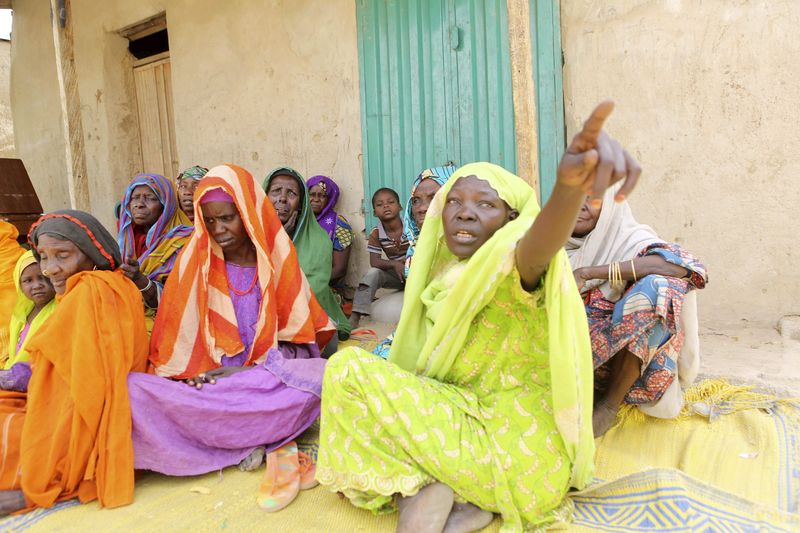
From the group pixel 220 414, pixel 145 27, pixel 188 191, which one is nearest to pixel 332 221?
pixel 188 191

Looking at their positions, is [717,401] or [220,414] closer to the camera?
[220,414]

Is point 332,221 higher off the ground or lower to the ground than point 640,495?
higher

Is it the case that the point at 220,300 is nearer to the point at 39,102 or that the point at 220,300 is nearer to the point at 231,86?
the point at 231,86

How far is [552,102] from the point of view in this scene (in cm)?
384

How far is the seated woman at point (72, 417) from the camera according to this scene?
6.84 feet

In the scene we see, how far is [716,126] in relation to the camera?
3.35 metres

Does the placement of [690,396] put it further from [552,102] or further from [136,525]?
[136,525]

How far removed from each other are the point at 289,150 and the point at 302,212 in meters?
1.50

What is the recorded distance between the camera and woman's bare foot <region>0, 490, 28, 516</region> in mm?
2041

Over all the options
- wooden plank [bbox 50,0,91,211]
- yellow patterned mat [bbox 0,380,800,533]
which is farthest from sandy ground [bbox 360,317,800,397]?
wooden plank [bbox 50,0,91,211]

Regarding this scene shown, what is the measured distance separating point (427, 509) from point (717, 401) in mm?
1655

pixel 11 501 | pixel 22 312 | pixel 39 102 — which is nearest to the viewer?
pixel 11 501

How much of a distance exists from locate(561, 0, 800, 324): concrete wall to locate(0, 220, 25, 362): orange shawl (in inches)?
154

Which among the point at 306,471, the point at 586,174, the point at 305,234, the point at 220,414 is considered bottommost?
the point at 306,471
